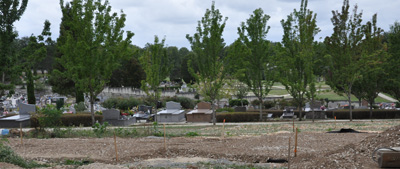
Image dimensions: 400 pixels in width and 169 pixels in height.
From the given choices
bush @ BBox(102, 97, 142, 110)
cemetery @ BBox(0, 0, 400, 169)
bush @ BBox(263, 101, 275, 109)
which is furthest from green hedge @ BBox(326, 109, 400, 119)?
bush @ BBox(102, 97, 142, 110)

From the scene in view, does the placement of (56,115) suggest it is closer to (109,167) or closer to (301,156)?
(109,167)

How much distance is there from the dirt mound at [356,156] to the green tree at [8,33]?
51.0 ft

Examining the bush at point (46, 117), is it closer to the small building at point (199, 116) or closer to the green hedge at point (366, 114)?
the small building at point (199, 116)

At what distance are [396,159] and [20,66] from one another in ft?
59.4

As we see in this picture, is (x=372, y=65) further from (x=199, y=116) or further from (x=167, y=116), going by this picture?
(x=167, y=116)

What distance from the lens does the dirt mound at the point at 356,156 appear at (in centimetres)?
1000

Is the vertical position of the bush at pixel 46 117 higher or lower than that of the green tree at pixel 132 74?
lower

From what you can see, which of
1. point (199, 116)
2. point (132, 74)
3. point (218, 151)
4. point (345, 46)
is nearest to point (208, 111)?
point (199, 116)

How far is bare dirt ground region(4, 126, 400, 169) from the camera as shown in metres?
10.9

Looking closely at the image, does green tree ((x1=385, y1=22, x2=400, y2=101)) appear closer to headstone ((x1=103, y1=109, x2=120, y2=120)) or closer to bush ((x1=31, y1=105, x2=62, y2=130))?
headstone ((x1=103, y1=109, x2=120, y2=120))

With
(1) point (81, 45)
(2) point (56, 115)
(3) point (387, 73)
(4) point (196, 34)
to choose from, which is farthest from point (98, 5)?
(3) point (387, 73)

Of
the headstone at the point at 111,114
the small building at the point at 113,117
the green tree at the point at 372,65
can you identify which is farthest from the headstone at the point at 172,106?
the green tree at the point at 372,65

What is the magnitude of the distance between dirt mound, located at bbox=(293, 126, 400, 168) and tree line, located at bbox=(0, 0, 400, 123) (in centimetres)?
1557

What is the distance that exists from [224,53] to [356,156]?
62.4 feet
